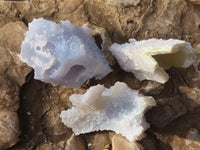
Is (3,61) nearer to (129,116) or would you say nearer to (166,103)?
(129,116)

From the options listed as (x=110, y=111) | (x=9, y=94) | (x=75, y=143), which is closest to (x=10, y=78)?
(x=9, y=94)

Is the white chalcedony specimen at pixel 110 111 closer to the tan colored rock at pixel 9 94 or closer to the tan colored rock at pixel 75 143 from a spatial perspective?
the tan colored rock at pixel 75 143

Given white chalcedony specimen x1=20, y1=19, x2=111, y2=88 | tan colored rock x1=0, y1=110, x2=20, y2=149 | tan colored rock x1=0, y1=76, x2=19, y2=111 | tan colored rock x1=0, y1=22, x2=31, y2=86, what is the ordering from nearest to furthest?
white chalcedony specimen x1=20, y1=19, x2=111, y2=88, tan colored rock x1=0, y1=110, x2=20, y2=149, tan colored rock x1=0, y1=76, x2=19, y2=111, tan colored rock x1=0, y1=22, x2=31, y2=86

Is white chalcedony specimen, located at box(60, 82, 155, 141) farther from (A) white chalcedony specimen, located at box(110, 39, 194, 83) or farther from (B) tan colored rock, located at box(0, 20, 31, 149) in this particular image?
(B) tan colored rock, located at box(0, 20, 31, 149)

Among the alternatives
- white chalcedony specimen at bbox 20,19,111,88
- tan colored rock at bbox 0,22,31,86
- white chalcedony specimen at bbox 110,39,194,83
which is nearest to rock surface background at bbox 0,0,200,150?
tan colored rock at bbox 0,22,31,86

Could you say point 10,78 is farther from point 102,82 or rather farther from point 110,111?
point 110,111

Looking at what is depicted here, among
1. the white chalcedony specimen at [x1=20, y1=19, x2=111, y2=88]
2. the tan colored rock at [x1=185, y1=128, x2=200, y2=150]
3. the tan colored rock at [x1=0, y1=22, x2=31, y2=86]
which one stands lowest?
the tan colored rock at [x1=185, y1=128, x2=200, y2=150]

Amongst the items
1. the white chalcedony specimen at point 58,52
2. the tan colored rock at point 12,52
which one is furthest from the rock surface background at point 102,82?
the white chalcedony specimen at point 58,52
